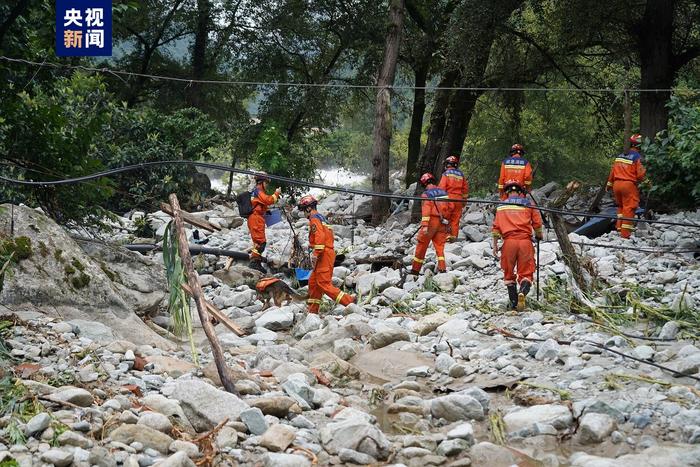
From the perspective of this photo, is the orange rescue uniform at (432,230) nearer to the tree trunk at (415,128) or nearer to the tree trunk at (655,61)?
the tree trunk at (655,61)

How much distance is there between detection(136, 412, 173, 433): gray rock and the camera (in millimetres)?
4891

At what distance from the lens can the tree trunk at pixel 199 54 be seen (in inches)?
876

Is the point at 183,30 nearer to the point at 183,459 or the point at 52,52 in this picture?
the point at 52,52

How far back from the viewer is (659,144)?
1227 centimetres

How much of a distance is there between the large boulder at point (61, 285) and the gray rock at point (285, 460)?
9.10 ft

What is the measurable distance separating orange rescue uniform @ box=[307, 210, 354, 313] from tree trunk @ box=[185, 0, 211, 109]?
13.8 m

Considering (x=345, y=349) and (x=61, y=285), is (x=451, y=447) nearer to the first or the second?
(x=345, y=349)

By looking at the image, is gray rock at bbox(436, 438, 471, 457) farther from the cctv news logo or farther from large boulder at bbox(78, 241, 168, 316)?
the cctv news logo

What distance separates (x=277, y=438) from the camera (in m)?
4.96

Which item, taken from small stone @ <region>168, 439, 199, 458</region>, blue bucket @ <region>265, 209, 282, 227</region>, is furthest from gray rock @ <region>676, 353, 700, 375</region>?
blue bucket @ <region>265, 209, 282, 227</region>

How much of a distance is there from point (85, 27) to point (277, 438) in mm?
9089

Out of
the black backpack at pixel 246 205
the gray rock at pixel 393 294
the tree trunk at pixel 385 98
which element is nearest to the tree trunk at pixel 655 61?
the tree trunk at pixel 385 98

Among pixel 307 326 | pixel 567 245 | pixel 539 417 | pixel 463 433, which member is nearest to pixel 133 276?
pixel 307 326

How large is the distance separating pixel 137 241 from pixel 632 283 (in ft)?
27.4
